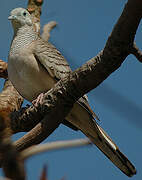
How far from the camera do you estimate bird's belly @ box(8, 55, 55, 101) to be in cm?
456

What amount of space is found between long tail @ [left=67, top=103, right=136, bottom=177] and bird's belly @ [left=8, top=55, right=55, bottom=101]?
0.54m

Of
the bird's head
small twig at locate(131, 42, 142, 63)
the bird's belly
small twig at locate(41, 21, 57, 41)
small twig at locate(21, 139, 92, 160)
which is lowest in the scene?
the bird's belly

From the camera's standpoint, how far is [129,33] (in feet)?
7.87

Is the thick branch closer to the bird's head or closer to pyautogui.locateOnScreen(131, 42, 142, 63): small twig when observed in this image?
pyautogui.locateOnScreen(131, 42, 142, 63): small twig

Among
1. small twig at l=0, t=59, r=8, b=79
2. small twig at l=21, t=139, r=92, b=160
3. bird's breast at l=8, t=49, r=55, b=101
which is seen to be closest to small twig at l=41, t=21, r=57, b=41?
small twig at l=0, t=59, r=8, b=79

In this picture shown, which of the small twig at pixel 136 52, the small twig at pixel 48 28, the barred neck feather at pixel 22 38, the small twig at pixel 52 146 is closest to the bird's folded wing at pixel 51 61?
the barred neck feather at pixel 22 38

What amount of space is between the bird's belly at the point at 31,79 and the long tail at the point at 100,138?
0.54m

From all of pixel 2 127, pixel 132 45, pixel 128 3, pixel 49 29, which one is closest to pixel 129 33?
pixel 132 45

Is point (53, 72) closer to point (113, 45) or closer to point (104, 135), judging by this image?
point (104, 135)

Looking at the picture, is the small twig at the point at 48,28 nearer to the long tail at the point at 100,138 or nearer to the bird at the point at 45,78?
the bird at the point at 45,78

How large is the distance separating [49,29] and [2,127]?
6588 millimetres

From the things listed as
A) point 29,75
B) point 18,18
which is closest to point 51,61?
point 29,75

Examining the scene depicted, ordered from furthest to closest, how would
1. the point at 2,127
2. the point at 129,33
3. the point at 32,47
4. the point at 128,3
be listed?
the point at 32,47
the point at 129,33
the point at 128,3
the point at 2,127

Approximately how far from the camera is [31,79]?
15.1 feet
